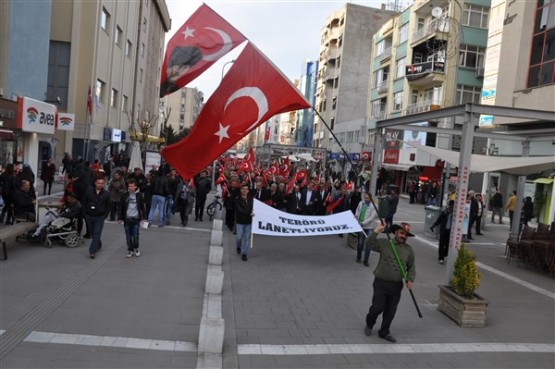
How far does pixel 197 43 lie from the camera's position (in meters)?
9.29

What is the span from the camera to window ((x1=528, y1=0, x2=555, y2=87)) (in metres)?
23.6

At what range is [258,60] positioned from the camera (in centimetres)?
900

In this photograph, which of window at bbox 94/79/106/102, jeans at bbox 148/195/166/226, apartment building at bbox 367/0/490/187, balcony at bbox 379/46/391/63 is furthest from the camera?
balcony at bbox 379/46/391/63

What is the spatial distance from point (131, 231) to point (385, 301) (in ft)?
19.9

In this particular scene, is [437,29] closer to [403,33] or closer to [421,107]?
[421,107]

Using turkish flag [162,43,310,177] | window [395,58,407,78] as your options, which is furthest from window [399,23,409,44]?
turkish flag [162,43,310,177]

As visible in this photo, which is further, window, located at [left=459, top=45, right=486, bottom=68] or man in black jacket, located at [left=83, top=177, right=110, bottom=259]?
window, located at [left=459, top=45, right=486, bottom=68]

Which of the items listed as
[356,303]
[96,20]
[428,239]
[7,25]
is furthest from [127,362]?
[96,20]

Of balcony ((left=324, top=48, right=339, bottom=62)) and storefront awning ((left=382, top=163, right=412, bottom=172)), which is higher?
balcony ((left=324, top=48, right=339, bottom=62))

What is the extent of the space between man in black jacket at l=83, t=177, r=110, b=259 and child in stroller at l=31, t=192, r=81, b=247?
86 centimetres

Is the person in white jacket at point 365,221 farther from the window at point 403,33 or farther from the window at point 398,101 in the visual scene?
the window at point 403,33

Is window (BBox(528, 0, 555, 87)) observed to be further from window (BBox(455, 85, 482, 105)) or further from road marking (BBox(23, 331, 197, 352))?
road marking (BBox(23, 331, 197, 352))

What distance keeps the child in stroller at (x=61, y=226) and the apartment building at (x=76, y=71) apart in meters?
7.13

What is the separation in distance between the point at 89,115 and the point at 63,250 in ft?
68.6
